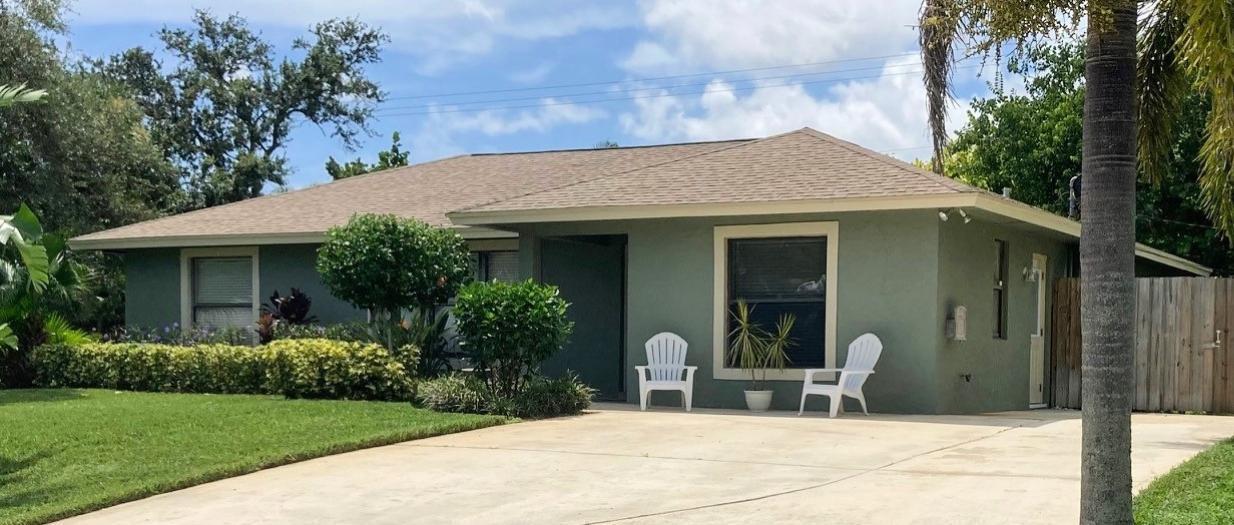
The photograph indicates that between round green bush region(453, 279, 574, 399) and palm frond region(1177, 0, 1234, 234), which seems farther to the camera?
round green bush region(453, 279, 574, 399)

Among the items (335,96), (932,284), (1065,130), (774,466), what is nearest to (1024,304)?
(932,284)

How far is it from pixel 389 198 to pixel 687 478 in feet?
38.8

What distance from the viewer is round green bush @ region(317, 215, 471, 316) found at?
581 inches

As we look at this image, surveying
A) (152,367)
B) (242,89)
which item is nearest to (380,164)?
(242,89)

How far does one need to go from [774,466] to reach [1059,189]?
18068mm

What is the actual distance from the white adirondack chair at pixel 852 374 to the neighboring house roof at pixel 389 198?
5874 millimetres

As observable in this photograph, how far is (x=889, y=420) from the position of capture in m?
12.6

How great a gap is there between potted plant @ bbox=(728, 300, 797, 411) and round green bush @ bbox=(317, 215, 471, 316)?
3993 millimetres

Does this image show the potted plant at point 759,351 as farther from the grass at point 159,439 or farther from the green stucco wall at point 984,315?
the grass at point 159,439

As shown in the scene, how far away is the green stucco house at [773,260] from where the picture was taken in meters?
13.4

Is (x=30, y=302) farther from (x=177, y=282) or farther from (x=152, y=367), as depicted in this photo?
(x=177, y=282)

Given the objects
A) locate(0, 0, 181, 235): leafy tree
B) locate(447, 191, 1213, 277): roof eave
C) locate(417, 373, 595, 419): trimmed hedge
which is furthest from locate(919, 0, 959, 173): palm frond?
locate(0, 0, 181, 235): leafy tree

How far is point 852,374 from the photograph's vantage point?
1302 centimetres

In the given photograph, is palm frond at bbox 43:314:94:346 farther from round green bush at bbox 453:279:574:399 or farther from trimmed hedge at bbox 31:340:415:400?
round green bush at bbox 453:279:574:399
